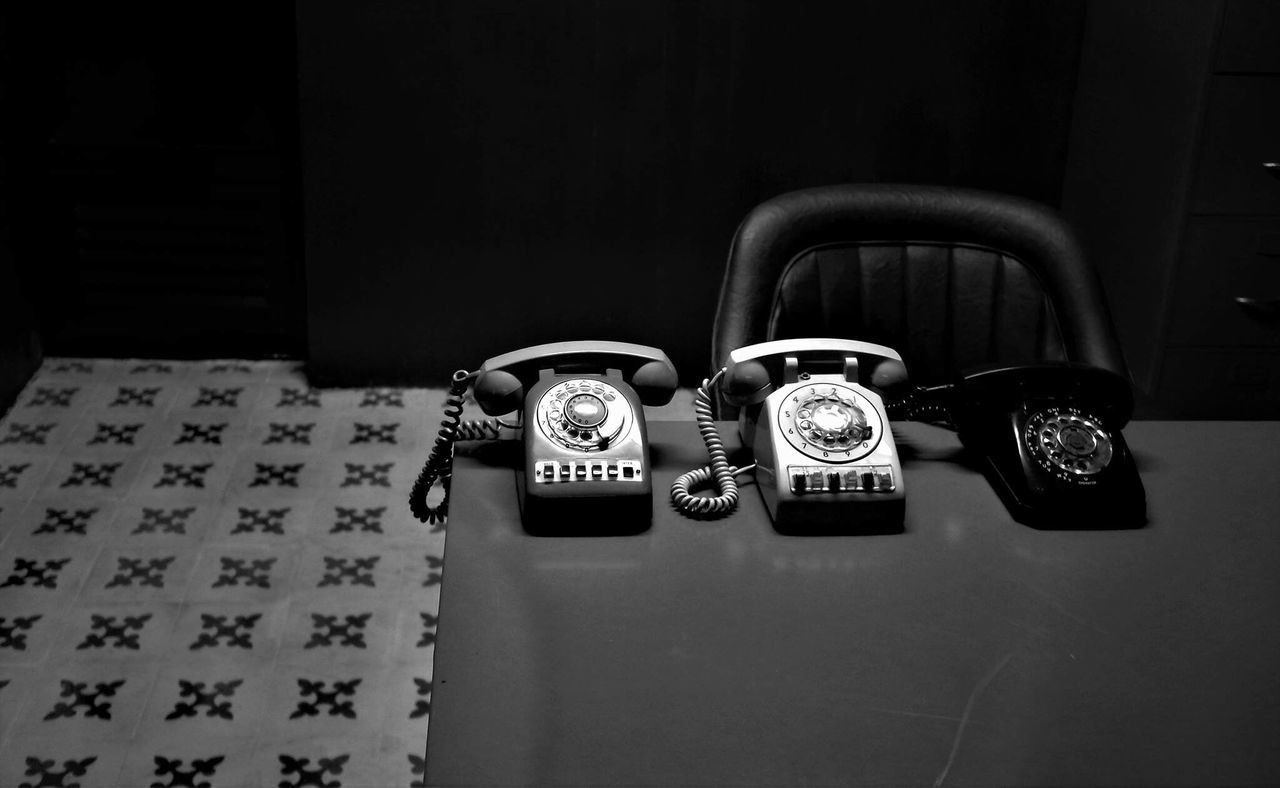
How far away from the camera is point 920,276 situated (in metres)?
2.04

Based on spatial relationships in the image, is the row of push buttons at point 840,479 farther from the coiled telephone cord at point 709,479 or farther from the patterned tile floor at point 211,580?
the patterned tile floor at point 211,580

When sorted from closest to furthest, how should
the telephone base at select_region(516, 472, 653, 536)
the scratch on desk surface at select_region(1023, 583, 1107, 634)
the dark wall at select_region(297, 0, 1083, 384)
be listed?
the scratch on desk surface at select_region(1023, 583, 1107, 634) < the telephone base at select_region(516, 472, 653, 536) < the dark wall at select_region(297, 0, 1083, 384)

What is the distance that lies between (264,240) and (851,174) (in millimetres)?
1611

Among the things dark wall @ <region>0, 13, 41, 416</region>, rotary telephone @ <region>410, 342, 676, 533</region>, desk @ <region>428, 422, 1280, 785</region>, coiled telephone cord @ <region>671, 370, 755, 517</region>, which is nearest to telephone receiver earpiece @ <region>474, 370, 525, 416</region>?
rotary telephone @ <region>410, 342, 676, 533</region>

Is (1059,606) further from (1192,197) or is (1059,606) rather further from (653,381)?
(1192,197)

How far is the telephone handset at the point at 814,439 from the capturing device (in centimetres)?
142

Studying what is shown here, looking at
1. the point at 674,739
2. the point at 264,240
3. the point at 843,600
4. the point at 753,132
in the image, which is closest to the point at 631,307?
the point at 753,132

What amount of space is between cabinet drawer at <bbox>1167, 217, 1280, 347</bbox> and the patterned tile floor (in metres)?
1.76

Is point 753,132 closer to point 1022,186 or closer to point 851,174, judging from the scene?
point 851,174

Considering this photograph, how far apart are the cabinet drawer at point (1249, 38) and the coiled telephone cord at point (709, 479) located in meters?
1.73

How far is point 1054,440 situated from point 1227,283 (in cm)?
166

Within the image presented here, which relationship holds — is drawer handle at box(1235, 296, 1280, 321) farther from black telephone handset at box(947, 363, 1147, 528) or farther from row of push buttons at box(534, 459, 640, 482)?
row of push buttons at box(534, 459, 640, 482)

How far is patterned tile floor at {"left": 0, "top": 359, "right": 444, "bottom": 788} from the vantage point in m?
2.13

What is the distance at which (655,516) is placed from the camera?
4.81 feet
